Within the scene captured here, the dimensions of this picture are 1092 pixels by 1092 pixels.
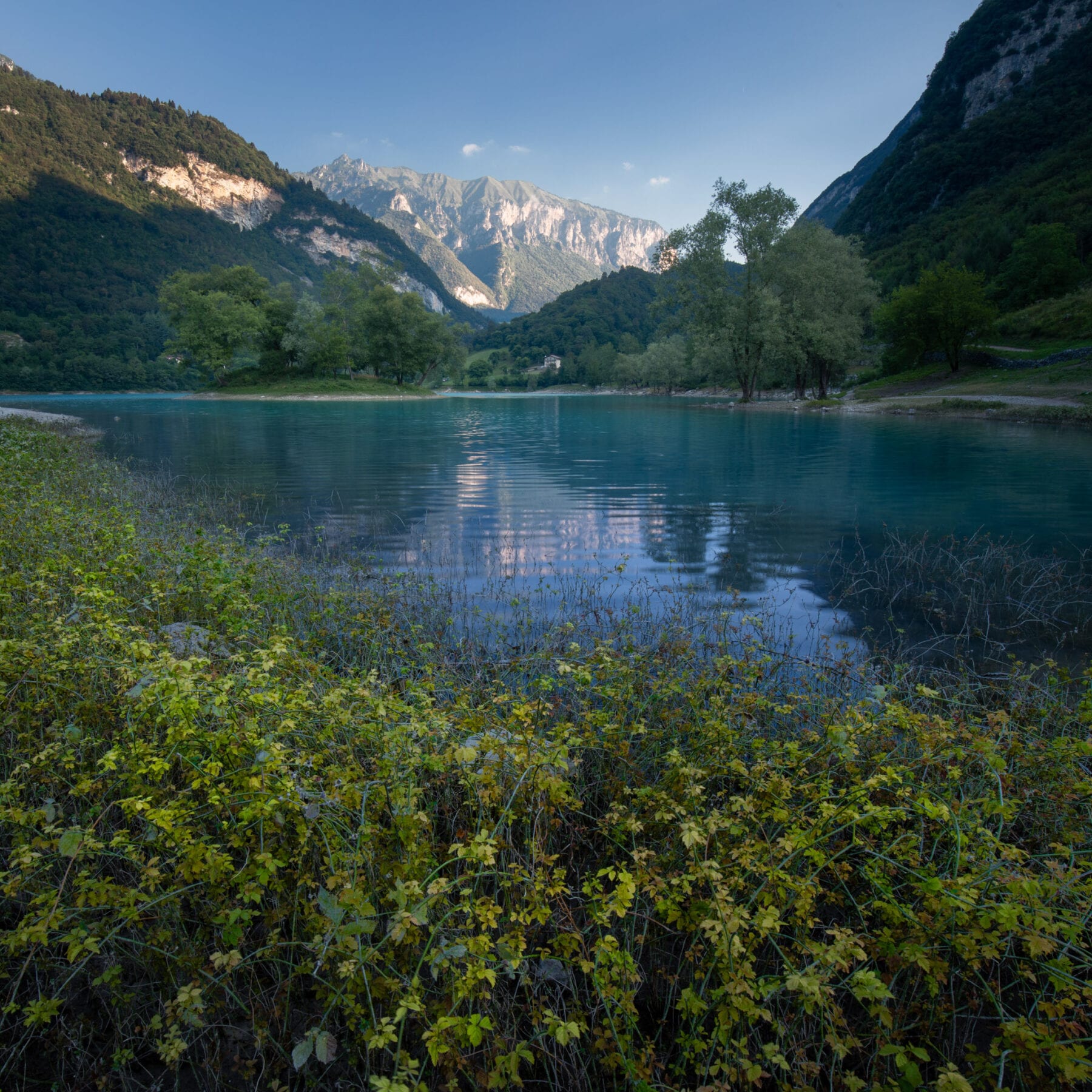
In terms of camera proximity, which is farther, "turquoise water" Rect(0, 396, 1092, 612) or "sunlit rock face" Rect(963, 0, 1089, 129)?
"sunlit rock face" Rect(963, 0, 1089, 129)

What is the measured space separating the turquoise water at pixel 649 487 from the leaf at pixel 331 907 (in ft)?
25.2

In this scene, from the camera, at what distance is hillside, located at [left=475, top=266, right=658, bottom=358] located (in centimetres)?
17200

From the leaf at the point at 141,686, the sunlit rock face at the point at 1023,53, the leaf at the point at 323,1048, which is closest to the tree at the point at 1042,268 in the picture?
the leaf at the point at 141,686

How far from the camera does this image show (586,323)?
17688cm

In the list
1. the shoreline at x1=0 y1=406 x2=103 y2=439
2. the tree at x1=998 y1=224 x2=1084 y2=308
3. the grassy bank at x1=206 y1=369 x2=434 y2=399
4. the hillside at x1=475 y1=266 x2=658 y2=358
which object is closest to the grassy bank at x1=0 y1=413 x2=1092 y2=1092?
the shoreline at x1=0 y1=406 x2=103 y2=439

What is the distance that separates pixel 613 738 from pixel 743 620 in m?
3.04

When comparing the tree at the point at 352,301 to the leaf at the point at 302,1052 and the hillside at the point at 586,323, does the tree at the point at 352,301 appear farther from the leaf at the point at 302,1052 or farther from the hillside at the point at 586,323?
the leaf at the point at 302,1052

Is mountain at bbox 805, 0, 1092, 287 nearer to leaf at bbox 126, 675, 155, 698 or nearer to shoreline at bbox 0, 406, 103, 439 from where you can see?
shoreline at bbox 0, 406, 103, 439

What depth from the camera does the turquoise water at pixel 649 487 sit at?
473 inches

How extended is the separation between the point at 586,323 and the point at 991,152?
313 ft

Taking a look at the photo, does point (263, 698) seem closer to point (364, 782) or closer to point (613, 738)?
point (364, 782)

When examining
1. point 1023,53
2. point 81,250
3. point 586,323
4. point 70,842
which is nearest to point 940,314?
point 70,842

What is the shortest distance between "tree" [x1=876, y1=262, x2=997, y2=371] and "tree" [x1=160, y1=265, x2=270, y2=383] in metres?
77.7

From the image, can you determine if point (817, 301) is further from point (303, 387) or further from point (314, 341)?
point (303, 387)
